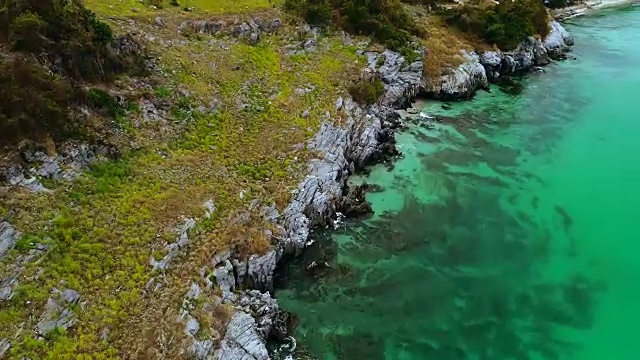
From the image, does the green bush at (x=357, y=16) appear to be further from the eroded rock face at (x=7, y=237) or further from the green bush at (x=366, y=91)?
the eroded rock face at (x=7, y=237)

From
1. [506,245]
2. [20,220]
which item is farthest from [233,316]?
[506,245]

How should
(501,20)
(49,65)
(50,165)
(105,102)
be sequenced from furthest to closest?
1. (501,20)
2. (105,102)
3. (49,65)
4. (50,165)

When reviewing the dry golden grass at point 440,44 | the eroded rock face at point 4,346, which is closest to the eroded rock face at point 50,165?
the eroded rock face at point 4,346

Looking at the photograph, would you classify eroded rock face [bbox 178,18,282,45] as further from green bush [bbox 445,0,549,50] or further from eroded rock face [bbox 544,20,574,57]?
eroded rock face [bbox 544,20,574,57]

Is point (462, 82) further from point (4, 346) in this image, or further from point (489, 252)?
point (4, 346)

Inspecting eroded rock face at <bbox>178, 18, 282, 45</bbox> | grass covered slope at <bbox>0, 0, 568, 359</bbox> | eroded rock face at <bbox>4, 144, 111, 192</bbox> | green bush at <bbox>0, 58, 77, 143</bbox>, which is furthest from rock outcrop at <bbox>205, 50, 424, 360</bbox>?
green bush at <bbox>0, 58, 77, 143</bbox>

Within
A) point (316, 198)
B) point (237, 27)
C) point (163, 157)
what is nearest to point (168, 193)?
point (163, 157)

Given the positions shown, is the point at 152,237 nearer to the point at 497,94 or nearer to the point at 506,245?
the point at 506,245
